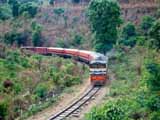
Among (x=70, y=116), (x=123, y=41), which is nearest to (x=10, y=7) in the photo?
(x=123, y=41)

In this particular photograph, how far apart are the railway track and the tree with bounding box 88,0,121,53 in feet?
35.6

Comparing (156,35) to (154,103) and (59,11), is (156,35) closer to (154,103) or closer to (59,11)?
(154,103)

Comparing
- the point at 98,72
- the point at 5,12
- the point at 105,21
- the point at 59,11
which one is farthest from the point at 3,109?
the point at 59,11

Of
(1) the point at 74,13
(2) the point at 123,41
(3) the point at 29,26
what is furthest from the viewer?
(1) the point at 74,13

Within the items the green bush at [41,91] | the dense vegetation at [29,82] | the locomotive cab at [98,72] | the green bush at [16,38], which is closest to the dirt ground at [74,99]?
the dense vegetation at [29,82]

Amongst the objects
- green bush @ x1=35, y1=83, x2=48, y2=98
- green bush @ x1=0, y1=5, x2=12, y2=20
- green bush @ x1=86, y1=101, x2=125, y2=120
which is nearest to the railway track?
green bush @ x1=35, y1=83, x2=48, y2=98

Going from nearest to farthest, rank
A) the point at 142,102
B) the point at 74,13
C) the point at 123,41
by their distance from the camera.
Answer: the point at 142,102 → the point at 123,41 → the point at 74,13

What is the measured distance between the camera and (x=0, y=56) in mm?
34688

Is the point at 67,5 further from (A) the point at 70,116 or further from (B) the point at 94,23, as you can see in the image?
(A) the point at 70,116

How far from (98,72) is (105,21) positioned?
9.88 meters

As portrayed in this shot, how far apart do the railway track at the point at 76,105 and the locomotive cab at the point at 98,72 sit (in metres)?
0.85

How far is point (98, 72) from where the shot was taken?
32.0 m

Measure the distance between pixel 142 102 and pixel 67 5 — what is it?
4249 cm

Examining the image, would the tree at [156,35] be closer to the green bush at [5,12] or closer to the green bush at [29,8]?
the green bush at [5,12]
